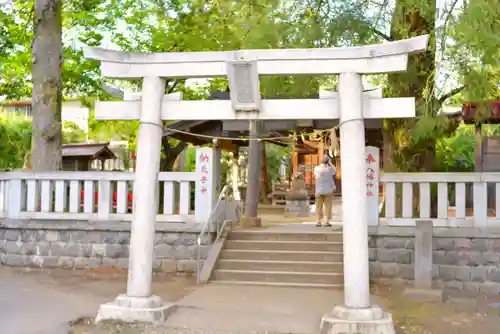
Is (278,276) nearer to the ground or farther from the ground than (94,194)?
nearer to the ground

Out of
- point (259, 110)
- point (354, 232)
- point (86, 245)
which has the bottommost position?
point (86, 245)

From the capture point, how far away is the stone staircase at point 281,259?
9828 millimetres

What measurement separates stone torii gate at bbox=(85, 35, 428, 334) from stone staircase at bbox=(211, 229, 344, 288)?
293 centimetres

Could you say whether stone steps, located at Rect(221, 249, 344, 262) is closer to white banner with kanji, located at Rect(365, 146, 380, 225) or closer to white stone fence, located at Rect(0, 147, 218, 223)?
white stone fence, located at Rect(0, 147, 218, 223)

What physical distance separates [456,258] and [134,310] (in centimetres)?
555

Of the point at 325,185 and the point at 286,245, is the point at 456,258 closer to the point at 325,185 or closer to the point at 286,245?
the point at 286,245

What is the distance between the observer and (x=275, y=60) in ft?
23.3

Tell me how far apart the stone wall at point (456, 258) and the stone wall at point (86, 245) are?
3481 mm

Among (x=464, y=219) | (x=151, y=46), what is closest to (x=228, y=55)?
(x=464, y=219)

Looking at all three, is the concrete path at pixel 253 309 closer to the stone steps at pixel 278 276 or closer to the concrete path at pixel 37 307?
the stone steps at pixel 278 276

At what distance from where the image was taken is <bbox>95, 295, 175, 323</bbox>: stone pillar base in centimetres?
686

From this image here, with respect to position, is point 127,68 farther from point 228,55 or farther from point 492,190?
point 492,190

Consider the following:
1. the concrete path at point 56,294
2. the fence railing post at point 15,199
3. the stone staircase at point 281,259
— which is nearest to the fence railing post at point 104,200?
the concrete path at point 56,294

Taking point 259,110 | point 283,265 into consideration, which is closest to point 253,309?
point 283,265
